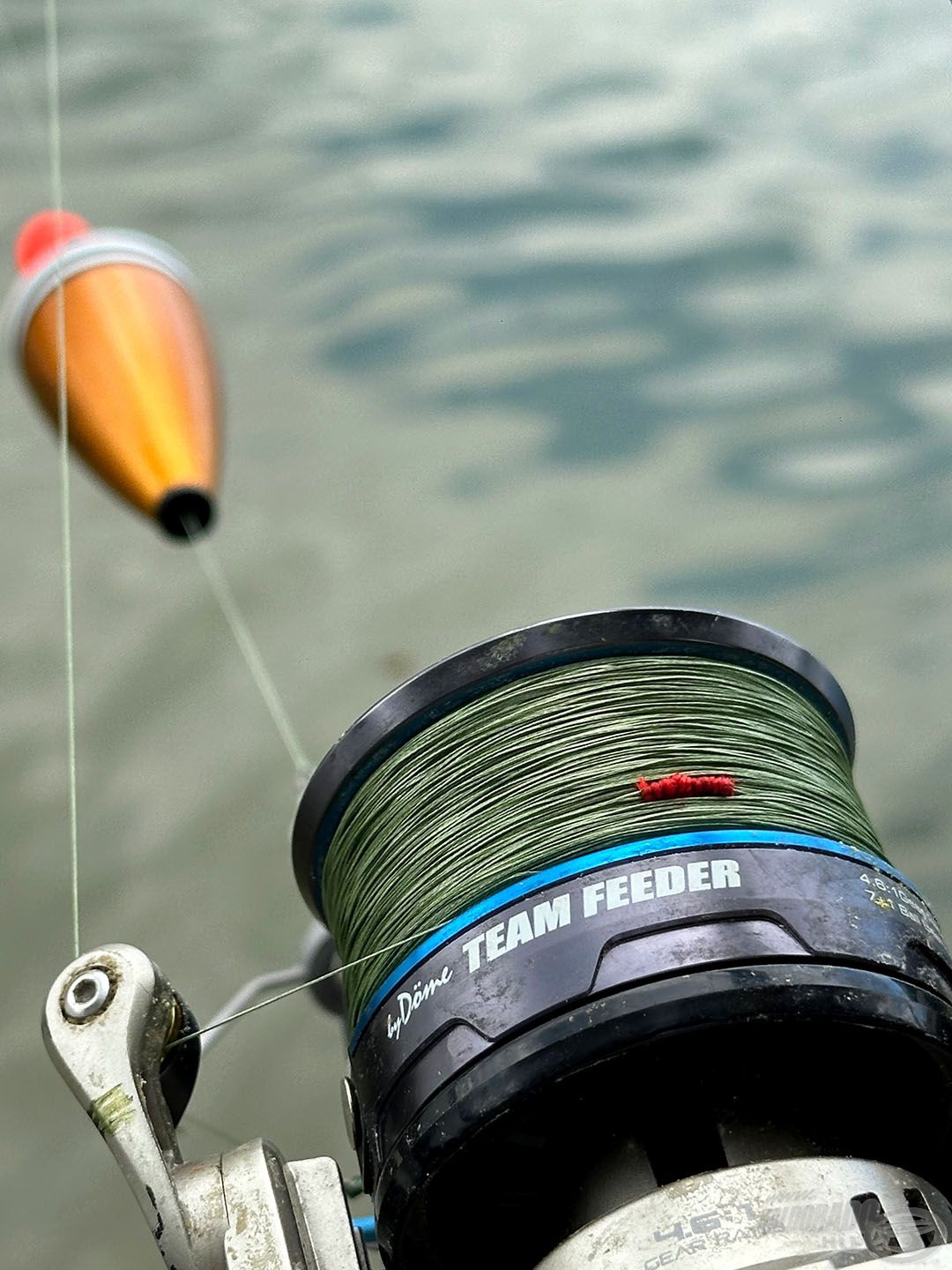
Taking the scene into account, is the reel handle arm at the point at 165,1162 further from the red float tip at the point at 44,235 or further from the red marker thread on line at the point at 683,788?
the red float tip at the point at 44,235

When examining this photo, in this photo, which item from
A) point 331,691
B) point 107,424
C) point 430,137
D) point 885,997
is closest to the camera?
point 885,997

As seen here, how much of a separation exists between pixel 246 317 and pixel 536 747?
2419 mm

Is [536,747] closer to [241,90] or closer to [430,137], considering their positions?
[430,137]

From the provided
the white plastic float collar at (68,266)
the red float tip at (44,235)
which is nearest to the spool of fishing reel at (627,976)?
the white plastic float collar at (68,266)

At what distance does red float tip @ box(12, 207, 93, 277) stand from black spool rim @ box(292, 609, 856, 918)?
134 cm

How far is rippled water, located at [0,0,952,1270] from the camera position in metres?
2.72

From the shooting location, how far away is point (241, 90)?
4.92 m

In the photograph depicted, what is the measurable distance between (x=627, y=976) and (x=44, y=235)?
1.89 m

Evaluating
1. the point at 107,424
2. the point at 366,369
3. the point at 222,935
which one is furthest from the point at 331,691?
the point at 366,369

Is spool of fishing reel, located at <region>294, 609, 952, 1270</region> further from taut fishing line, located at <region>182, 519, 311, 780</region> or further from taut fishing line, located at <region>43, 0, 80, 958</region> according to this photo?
taut fishing line, located at <region>182, 519, 311, 780</region>

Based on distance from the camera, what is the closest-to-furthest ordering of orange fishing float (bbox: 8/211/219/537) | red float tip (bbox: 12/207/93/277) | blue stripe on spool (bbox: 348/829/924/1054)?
blue stripe on spool (bbox: 348/829/924/1054) → orange fishing float (bbox: 8/211/219/537) → red float tip (bbox: 12/207/93/277)

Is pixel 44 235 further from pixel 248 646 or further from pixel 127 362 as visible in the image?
pixel 248 646

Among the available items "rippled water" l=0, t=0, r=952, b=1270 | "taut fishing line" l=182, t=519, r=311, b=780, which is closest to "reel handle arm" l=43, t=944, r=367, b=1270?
"rippled water" l=0, t=0, r=952, b=1270

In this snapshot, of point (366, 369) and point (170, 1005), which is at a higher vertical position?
point (366, 369)
